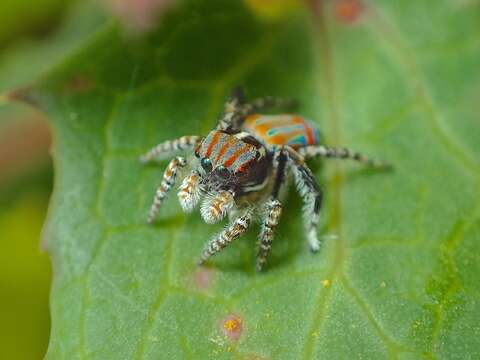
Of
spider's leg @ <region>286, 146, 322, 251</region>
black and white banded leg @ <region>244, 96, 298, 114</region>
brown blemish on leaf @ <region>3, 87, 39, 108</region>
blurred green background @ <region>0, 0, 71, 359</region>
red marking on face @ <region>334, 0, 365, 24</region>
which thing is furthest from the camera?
blurred green background @ <region>0, 0, 71, 359</region>

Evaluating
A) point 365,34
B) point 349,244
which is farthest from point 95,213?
point 365,34

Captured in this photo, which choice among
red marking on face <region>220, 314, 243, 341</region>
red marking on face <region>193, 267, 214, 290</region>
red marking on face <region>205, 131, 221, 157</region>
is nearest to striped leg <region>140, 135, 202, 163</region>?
red marking on face <region>205, 131, 221, 157</region>

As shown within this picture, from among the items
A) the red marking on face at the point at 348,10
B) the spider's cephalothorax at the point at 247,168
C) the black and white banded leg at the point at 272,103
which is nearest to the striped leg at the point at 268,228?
the spider's cephalothorax at the point at 247,168

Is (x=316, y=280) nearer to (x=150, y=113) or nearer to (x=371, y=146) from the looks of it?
(x=371, y=146)

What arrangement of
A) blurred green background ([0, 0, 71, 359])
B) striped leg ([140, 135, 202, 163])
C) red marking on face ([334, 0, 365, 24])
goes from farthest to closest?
blurred green background ([0, 0, 71, 359]), red marking on face ([334, 0, 365, 24]), striped leg ([140, 135, 202, 163])

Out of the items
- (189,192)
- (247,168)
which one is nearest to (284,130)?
(247,168)

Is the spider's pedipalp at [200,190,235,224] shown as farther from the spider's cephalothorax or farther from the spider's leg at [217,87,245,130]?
the spider's leg at [217,87,245,130]
